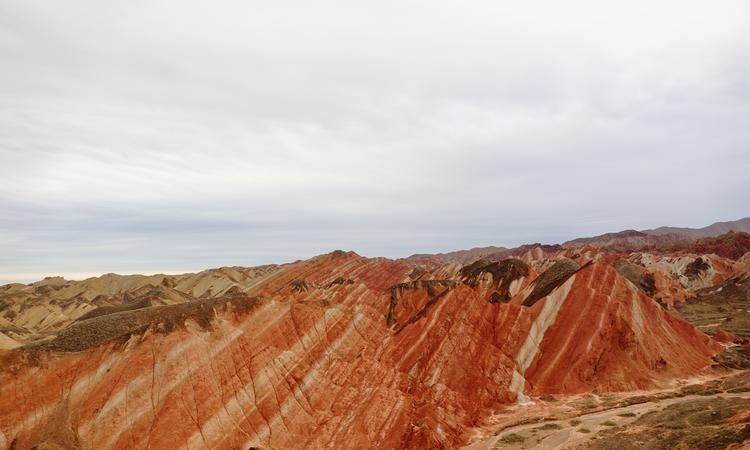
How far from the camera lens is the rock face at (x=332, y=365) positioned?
31266 millimetres

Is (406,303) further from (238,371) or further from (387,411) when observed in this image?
(238,371)

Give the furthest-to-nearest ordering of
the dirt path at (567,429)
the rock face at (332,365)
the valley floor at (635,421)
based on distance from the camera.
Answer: the dirt path at (567,429) < the rock face at (332,365) < the valley floor at (635,421)

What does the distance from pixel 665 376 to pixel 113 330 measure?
173 ft

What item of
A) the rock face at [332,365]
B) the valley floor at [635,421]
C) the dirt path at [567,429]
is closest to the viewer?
the valley floor at [635,421]

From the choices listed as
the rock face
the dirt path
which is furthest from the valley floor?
the rock face

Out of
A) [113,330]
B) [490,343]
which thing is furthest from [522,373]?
[113,330]

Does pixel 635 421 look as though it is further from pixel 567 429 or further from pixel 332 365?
pixel 332 365

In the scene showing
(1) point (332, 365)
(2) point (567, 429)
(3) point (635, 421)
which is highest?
(1) point (332, 365)

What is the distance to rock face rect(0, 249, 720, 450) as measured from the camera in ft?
103

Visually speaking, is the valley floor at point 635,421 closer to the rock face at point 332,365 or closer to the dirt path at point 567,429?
the dirt path at point 567,429

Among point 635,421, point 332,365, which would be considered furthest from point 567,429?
point 332,365

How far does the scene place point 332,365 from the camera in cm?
4166

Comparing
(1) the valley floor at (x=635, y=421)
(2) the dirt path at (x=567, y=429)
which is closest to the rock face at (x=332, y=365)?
(1) the valley floor at (x=635, y=421)

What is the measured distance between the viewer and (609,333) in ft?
160
